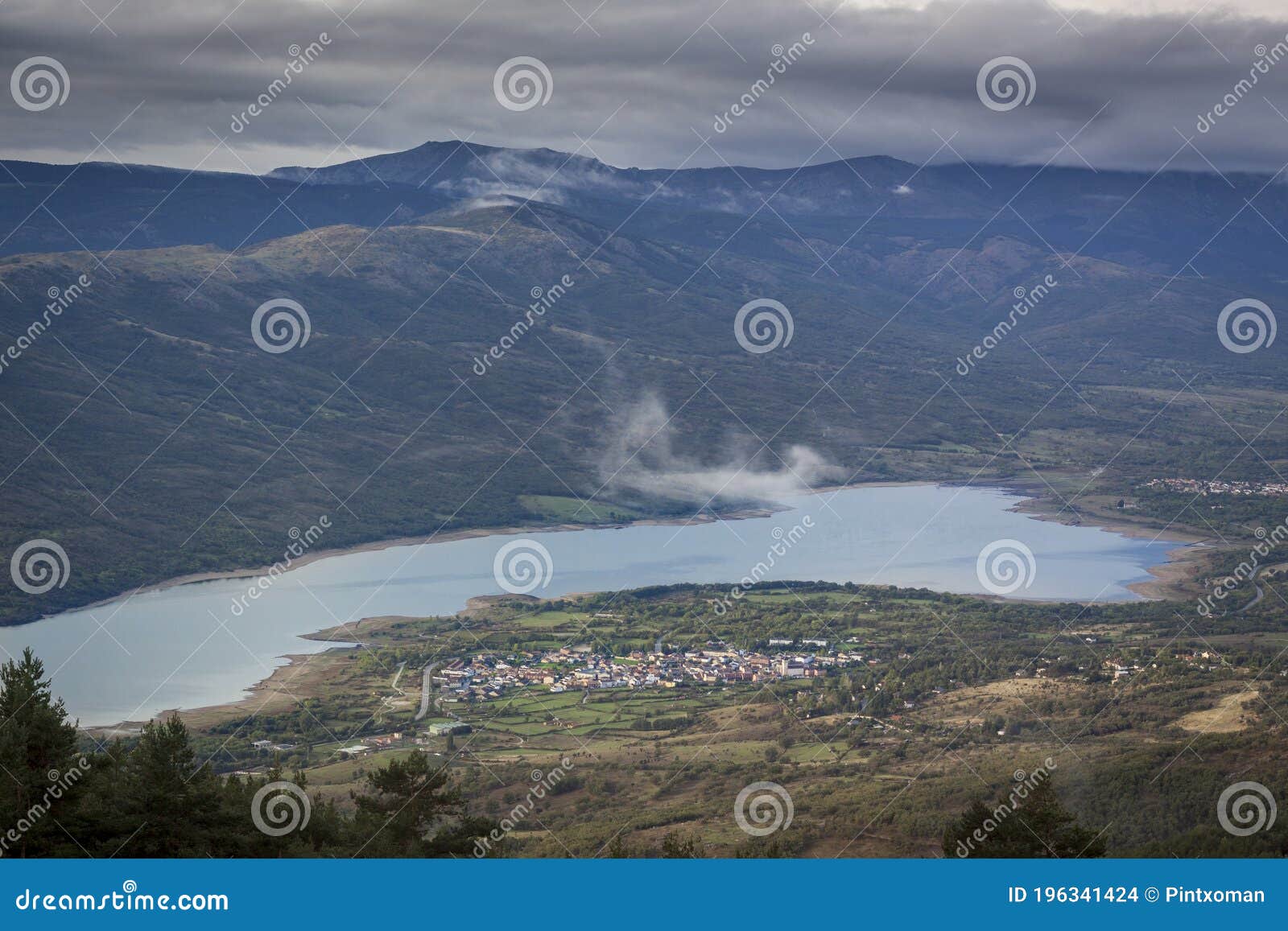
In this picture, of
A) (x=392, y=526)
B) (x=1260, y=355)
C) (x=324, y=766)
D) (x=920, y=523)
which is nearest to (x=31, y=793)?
(x=324, y=766)

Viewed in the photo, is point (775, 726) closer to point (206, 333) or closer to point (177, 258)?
point (206, 333)

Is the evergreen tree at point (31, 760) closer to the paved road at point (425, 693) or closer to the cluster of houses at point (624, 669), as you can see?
the paved road at point (425, 693)

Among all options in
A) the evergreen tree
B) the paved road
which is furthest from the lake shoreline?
the paved road

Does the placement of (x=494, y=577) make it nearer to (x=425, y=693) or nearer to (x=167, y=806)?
(x=425, y=693)

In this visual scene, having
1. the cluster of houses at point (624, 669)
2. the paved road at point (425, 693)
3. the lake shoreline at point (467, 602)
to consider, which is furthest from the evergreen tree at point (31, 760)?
the cluster of houses at point (624, 669)

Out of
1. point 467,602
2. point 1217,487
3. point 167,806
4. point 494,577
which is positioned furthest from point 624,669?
point 1217,487
